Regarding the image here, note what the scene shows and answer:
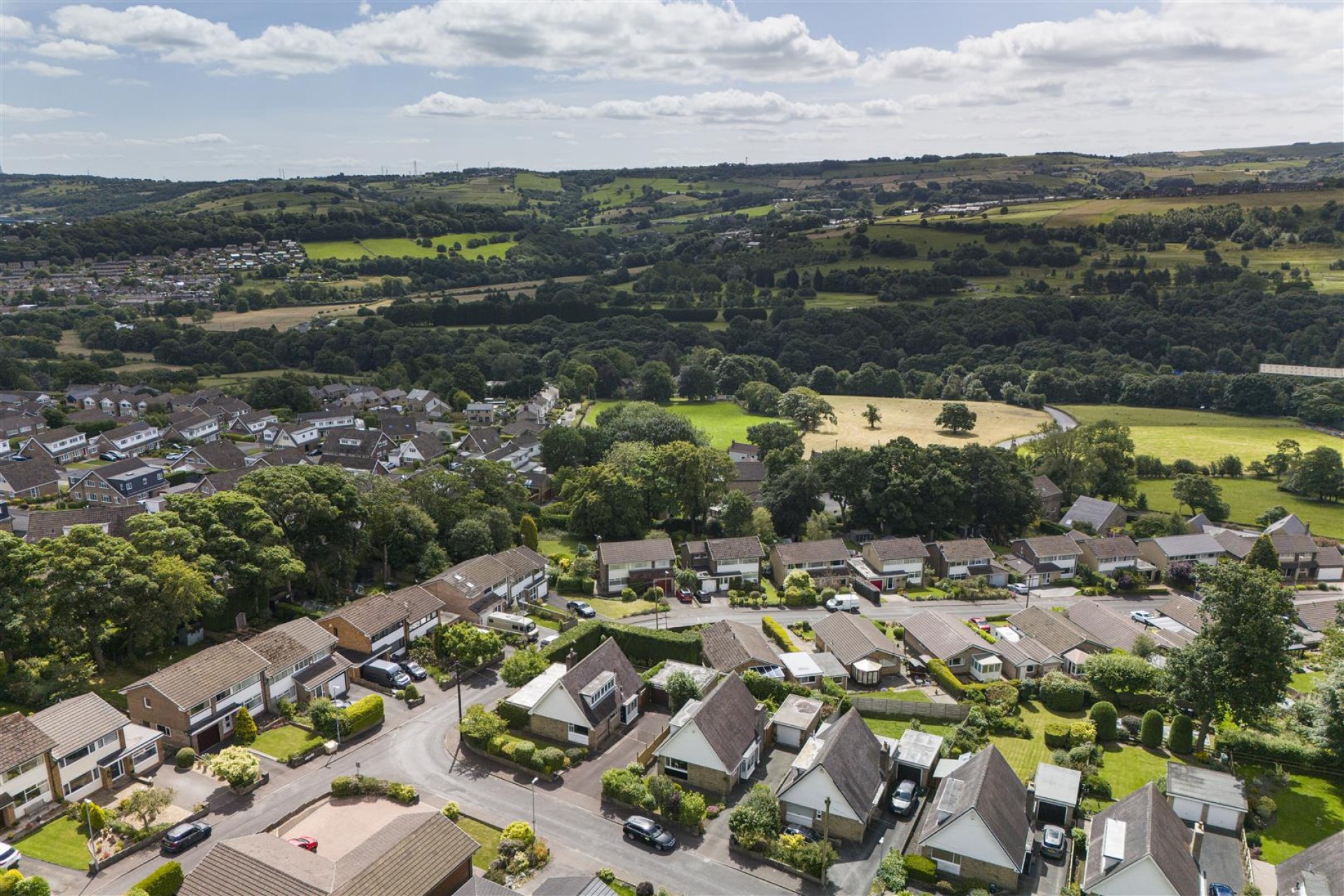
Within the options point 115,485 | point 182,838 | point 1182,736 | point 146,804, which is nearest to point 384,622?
point 146,804

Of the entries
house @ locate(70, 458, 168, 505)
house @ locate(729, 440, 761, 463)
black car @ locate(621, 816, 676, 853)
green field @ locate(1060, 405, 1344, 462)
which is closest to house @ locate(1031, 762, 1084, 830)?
black car @ locate(621, 816, 676, 853)

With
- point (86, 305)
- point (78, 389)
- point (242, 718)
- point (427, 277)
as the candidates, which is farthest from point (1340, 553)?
point (86, 305)

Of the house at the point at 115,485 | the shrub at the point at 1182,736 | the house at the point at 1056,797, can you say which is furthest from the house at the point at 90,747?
the shrub at the point at 1182,736

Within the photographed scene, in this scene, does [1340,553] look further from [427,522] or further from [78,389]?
[78,389]

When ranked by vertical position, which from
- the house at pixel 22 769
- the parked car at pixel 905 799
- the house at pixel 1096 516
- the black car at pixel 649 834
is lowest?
the house at pixel 1096 516

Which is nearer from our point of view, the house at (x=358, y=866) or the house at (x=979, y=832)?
the house at (x=358, y=866)

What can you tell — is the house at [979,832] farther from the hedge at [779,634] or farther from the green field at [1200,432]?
the green field at [1200,432]

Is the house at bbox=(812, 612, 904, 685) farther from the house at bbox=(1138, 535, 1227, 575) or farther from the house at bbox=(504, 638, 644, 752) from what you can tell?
Result: the house at bbox=(1138, 535, 1227, 575)
